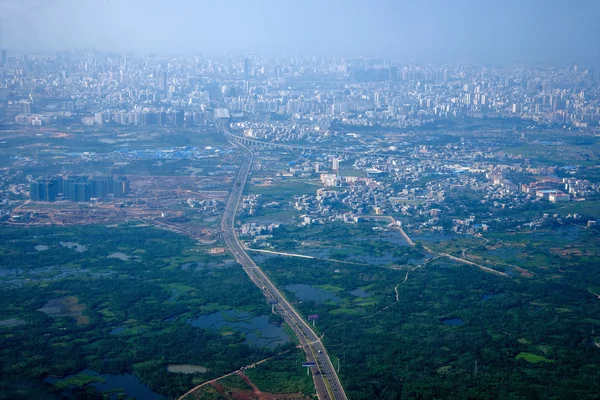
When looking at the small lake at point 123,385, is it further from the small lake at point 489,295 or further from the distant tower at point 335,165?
the distant tower at point 335,165

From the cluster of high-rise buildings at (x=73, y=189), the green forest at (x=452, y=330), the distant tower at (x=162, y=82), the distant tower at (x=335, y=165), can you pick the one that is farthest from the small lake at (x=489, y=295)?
the distant tower at (x=162, y=82)

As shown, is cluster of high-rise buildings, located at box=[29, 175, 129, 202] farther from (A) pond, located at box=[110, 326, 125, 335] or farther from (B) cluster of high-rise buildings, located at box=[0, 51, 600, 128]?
(B) cluster of high-rise buildings, located at box=[0, 51, 600, 128]

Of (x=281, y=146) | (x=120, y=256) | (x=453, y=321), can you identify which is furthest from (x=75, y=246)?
(x=281, y=146)

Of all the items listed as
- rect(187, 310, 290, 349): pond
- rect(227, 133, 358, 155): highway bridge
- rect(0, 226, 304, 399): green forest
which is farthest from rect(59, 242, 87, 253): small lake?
rect(227, 133, 358, 155): highway bridge

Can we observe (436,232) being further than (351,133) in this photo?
No

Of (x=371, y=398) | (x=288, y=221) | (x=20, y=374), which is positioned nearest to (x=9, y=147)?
(x=288, y=221)

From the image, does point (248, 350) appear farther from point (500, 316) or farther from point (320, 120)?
point (320, 120)
